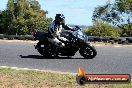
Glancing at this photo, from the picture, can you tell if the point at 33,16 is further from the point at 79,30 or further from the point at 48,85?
the point at 48,85

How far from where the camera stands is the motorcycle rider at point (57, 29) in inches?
658

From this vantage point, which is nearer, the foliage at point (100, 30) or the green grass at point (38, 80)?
the green grass at point (38, 80)

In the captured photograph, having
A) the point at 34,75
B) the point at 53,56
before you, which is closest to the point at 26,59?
the point at 53,56

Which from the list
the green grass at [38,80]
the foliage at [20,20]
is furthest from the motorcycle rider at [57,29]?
the foliage at [20,20]

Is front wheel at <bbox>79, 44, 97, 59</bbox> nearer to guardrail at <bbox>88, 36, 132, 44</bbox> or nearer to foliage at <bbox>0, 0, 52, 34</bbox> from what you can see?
guardrail at <bbox>88, 36, 132, 44</bbox>

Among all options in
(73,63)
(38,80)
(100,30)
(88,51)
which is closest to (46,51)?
(88,51)

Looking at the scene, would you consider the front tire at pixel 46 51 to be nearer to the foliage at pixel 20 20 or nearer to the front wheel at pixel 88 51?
the front wheel at pixel 88 51

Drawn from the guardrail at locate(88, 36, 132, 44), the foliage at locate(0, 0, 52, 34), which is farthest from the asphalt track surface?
the foliage at locate(0, 0, 52, 34)

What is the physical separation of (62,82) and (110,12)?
59054 mm

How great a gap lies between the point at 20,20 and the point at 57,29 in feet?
162

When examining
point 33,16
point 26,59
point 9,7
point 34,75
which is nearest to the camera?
point 34,75

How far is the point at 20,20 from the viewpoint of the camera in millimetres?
65812

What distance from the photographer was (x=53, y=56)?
1673 cm

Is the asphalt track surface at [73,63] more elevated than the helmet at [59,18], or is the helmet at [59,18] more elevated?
the helmet at [59,18]
